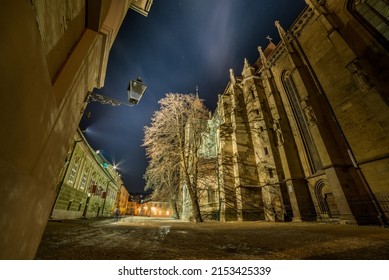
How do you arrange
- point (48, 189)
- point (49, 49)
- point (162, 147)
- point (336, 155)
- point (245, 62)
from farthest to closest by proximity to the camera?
point (245, 62) < point (162, 147) < point (336, 155) < point (48, 189) < point (49, 49)

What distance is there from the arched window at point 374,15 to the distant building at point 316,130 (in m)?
0.07

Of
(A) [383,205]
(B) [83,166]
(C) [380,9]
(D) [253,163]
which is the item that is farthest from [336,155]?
(B) [83,166]

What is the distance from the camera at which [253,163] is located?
1788 cm

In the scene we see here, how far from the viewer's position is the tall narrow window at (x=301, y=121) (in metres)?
14.4

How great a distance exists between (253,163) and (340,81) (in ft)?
33.2

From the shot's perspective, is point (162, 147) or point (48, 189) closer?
point (48, 189)

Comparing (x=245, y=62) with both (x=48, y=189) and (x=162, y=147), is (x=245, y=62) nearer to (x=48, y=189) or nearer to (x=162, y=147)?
(x=162, y=147)

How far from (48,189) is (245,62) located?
26.4 metres

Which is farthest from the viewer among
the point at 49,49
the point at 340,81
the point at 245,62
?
the point at 245,62

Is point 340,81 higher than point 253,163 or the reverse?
higher

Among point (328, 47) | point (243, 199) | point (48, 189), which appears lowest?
point (48, 189)

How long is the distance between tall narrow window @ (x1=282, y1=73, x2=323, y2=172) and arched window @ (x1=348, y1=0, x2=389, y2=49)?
6366 millimetres

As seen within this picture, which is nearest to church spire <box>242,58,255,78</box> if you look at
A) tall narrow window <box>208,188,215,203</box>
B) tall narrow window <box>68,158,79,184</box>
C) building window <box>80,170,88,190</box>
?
tall narrow window <box>208,188,215,203</box>


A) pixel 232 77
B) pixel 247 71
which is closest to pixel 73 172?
pixel 232 77
